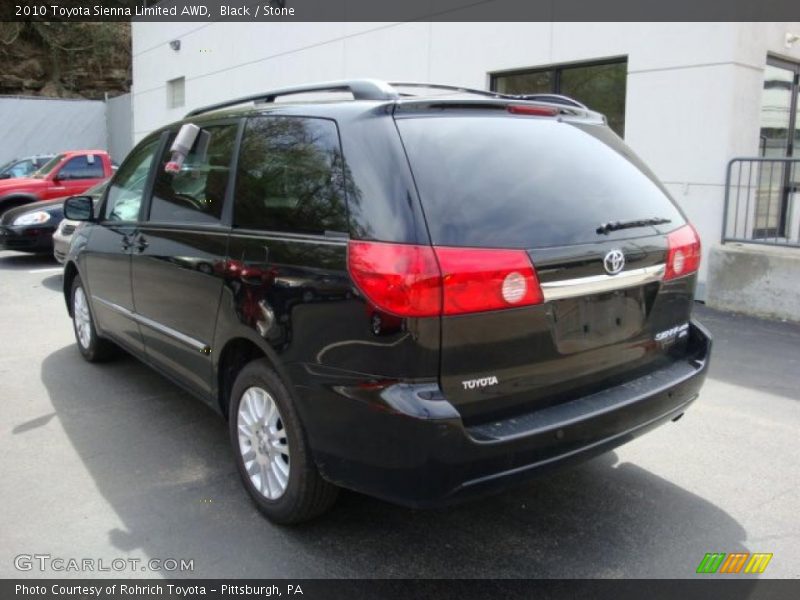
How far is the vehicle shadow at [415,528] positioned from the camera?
2.92 m

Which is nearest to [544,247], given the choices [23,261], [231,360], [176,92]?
[231,360]

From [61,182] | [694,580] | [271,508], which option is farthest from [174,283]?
[61,182]

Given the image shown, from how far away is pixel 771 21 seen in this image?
778cm

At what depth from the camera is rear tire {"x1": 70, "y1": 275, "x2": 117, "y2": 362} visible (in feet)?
17.9

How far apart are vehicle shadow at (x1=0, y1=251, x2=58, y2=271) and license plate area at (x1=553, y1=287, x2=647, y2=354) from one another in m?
10.1

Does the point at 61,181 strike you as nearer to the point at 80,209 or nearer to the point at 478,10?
the point at 478,10

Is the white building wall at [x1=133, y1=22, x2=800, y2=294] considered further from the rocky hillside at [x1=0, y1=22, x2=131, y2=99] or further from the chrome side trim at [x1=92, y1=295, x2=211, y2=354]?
the rocky hillside at [x1=0, y1=22, x2=131, y2=99]

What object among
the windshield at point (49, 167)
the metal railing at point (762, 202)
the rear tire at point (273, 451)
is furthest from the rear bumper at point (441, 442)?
the windshield at point (49, 167)

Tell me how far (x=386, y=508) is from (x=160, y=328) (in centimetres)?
166

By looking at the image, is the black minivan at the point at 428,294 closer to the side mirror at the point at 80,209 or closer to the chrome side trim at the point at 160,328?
the chrome side trim at the point at 160,328

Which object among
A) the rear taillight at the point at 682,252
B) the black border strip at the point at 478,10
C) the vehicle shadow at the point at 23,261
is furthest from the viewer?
the vehicle shadow at the point at 23,261

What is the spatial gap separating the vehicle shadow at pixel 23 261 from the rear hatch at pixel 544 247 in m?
9.88

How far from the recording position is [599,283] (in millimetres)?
2777

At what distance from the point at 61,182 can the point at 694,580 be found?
13.3m
